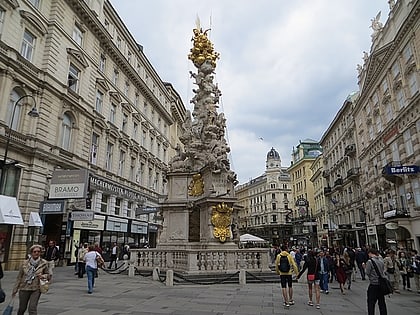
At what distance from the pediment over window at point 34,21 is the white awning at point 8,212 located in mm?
13254

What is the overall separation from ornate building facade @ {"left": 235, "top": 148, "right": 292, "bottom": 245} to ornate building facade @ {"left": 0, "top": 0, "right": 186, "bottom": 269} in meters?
53.3

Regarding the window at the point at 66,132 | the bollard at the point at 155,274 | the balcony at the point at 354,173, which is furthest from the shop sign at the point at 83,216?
the balcony at the point at 354,173

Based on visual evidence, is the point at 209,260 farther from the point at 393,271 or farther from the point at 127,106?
the point at 127,106

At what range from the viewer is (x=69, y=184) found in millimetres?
18938

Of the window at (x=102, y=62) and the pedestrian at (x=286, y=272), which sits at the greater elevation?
the window at (x=102, y=62)

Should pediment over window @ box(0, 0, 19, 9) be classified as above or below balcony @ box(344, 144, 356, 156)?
above

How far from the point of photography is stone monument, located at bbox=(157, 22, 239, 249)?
1483 centimetres

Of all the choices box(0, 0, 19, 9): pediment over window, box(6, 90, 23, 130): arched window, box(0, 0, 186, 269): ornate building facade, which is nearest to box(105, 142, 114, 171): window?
box(0, 0, 186, 269): ornate building facade

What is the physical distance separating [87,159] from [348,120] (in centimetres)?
3686

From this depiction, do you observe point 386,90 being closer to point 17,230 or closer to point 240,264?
point 240,264

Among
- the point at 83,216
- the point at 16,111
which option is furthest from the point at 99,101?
the point at 83,216

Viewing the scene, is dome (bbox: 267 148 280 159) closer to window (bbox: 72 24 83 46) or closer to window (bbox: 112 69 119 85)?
window (bbox: 112 69 119 85)

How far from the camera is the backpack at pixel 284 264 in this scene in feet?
29.7

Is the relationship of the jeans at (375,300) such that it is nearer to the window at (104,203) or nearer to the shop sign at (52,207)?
the shop sign at (52,207)
